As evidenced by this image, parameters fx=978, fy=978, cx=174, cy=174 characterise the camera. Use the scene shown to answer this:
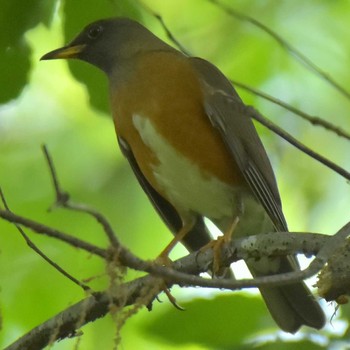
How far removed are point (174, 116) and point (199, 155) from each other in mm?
246

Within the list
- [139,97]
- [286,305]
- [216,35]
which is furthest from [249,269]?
[216,35]

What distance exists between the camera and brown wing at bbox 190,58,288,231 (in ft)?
17.0

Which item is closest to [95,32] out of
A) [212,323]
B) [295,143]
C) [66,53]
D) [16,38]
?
[66,53]

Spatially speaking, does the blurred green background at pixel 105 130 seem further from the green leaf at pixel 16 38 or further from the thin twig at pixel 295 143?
the thin twig at pixel 295 143

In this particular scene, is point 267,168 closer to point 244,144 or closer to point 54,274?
point 244,144

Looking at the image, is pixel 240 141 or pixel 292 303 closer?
pixel 292 303

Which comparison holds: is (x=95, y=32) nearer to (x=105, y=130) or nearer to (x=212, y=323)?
(x=105, y=130)

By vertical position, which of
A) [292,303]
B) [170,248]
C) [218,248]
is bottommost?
[292,303]

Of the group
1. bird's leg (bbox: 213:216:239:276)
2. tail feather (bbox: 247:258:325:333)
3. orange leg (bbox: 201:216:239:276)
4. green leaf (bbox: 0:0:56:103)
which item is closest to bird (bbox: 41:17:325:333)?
tail feather (bbox: 247:258:325:333)

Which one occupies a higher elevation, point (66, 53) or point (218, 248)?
point (66, 53)

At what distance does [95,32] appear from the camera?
20.0ft

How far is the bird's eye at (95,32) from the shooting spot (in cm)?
603

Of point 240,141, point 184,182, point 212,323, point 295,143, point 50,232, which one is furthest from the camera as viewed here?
point 240,141

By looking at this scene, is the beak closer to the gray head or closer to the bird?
the gray head
